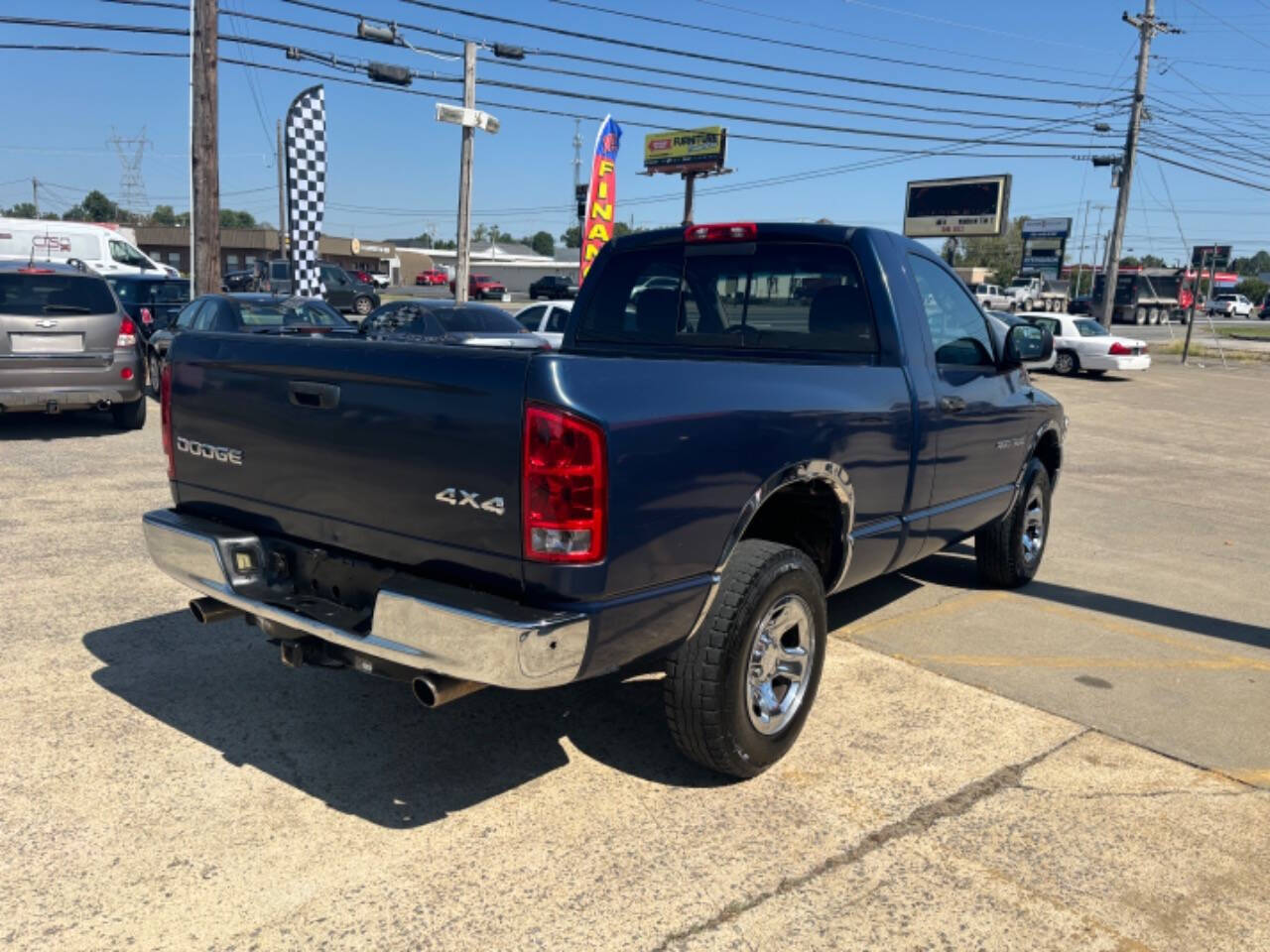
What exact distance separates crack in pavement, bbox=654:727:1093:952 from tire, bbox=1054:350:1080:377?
76.5ft

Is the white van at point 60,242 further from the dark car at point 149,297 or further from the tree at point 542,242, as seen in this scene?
the tree at point 542,242

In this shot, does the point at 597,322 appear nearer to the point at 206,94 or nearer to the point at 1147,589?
the point at 1147,589

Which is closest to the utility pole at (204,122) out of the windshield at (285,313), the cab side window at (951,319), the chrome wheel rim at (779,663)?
the windshield at (285,313)

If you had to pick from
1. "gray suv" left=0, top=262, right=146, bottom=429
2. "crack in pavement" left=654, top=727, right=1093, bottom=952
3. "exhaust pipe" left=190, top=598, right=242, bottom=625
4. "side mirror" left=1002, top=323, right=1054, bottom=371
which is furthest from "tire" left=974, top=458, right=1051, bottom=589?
"gray suv" left=0, top=262, right=146, bottom=429

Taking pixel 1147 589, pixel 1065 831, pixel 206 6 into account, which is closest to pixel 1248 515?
pixel 1147 589

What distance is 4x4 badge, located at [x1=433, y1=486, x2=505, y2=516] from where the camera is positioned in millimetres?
2729

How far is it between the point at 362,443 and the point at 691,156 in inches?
1401

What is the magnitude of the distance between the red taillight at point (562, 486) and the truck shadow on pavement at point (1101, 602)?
12.5ft

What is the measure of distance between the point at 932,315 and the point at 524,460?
2664 mm

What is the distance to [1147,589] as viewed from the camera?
6293 mm

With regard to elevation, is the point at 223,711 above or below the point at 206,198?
below

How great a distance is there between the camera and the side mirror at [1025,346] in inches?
204

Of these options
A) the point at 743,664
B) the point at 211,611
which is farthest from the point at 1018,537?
the point at 211,611

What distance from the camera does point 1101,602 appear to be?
593 cm
